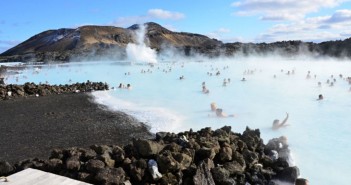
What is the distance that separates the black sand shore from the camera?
8258 millimetres

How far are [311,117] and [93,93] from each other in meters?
9.72

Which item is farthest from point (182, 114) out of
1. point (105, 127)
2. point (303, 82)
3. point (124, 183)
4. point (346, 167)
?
point (303, 82)

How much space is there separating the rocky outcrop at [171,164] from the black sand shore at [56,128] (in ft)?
7.27

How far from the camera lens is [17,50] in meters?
109

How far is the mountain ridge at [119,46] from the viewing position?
2199 inches

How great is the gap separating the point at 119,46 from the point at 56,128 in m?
65.7

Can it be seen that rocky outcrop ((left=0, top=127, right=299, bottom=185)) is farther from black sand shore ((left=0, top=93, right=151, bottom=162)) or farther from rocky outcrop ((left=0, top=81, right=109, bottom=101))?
rocky outcrop ((left=0, top=81, right=109, bottom=101))

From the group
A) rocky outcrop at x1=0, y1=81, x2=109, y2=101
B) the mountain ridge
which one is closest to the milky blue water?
rocky outcrop at x1=0, y1=81, x2=109, y2=101

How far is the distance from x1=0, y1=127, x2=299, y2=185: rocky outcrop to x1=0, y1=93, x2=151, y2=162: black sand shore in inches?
87.2

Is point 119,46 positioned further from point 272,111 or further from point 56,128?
point 56,128

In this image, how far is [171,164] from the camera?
17.6 ft

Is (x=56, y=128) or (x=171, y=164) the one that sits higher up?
(x=171, y=164)

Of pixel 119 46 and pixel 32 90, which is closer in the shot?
pixel 32 90

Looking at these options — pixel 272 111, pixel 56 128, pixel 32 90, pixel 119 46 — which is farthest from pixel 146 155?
pixel 119 46
